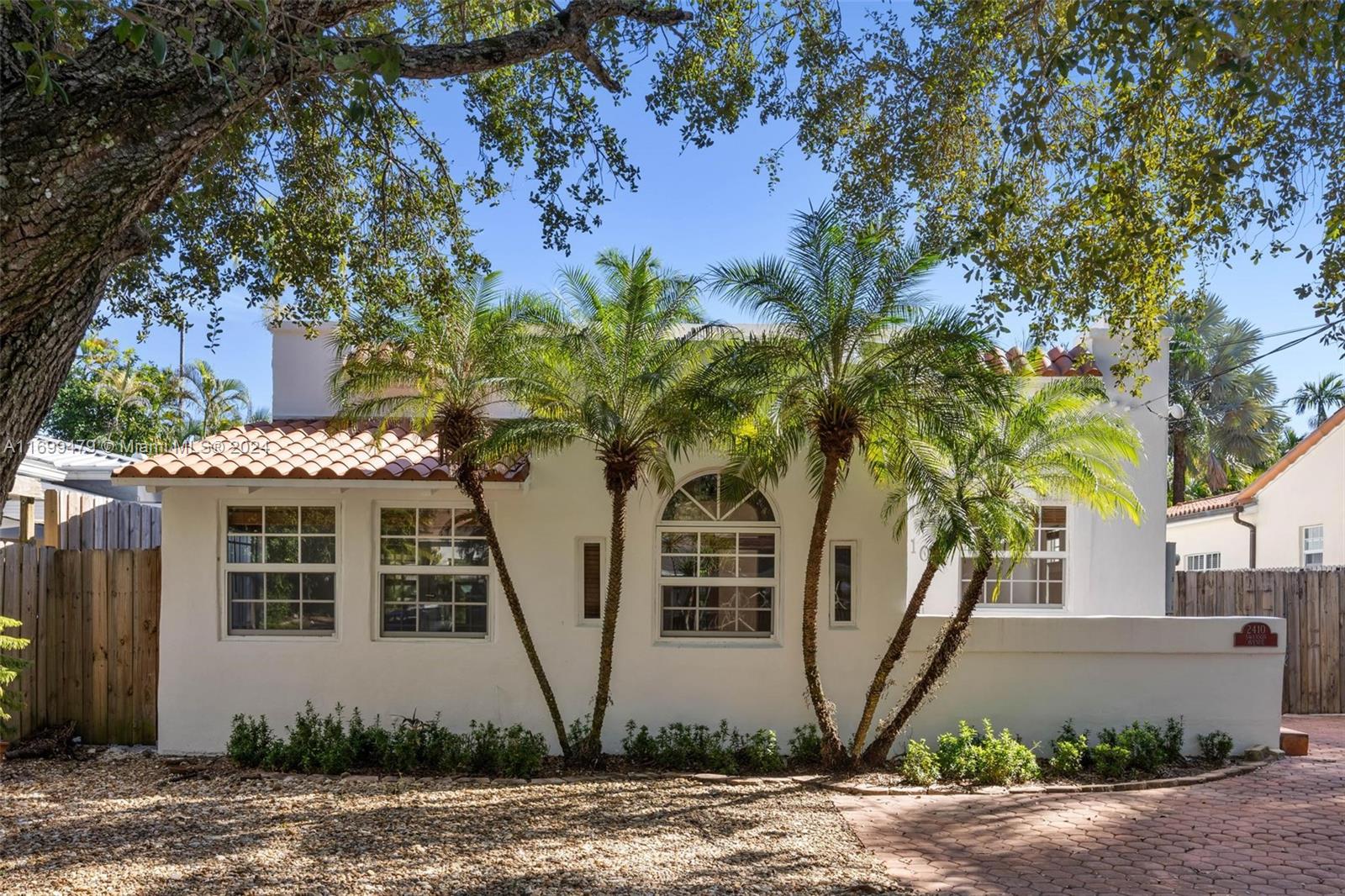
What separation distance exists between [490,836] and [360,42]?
579 cm

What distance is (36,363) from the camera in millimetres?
4270

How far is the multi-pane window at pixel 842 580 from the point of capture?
11445 mm

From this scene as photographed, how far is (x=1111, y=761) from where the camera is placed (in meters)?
10.4

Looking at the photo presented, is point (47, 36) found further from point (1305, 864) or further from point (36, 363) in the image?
point (1305, 864)

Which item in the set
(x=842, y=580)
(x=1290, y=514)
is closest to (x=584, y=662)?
(x=842, y=580)

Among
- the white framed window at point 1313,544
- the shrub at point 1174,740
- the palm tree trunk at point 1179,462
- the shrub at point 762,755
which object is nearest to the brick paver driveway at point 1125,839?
the shrub at point 1174,740

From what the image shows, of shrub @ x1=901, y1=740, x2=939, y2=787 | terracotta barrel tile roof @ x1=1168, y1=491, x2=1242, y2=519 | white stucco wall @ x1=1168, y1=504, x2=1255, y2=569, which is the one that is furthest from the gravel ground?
white stucco wall @ x1=1168, y1=504, x2=1255, y2=569

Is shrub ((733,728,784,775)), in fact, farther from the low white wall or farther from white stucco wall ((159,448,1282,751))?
the low white wall

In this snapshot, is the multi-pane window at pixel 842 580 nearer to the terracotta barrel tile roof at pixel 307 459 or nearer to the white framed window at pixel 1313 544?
the terracotta barrel tile roof at pixel 307 459

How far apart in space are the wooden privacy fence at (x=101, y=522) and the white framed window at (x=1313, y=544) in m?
21.0

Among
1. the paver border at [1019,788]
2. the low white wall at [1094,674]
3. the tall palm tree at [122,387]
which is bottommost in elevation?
the paver border at [1019,788]

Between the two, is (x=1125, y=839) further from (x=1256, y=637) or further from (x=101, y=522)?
(x=101, y=522)

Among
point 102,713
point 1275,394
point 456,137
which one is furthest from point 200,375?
point 1275,394

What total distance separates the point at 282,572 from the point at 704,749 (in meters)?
5.11
